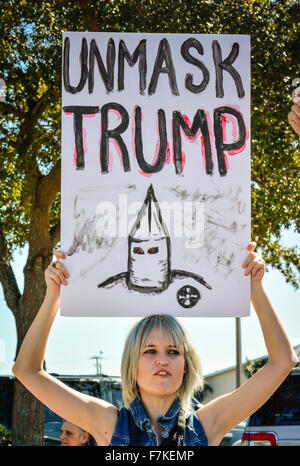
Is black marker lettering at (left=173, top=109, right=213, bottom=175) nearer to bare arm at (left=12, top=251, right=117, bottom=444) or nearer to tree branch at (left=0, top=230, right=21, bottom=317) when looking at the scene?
bare arm at (left=12, top=251, right=117, bottom=444)

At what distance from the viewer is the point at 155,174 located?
9.56 feet

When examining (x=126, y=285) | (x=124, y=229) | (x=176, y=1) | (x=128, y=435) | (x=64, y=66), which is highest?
(x=176, y=1)

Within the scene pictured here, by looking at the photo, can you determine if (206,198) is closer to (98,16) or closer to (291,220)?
(98,16)

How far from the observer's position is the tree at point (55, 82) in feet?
28.1

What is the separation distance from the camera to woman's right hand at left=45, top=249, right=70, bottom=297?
2781mm

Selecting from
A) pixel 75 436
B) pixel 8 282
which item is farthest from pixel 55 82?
pixel 75 436

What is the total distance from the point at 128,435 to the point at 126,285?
1.92 ft

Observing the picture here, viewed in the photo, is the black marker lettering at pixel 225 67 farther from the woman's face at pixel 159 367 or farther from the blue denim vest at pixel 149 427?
the blue denim vest at pixel 149 427

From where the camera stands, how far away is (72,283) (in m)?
2.80

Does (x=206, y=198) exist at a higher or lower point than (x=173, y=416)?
higher

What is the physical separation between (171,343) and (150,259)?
1.24 feet

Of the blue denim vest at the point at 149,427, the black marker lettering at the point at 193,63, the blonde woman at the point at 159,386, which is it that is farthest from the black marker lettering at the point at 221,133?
the blue denim vest at the point at 149,427

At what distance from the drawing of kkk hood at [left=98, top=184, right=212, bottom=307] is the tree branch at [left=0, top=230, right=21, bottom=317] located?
7808 millimetres

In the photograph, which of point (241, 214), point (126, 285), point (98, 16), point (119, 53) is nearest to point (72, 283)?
point (126, 285)
